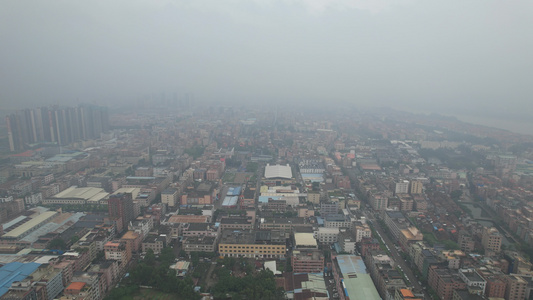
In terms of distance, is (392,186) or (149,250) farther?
(392,186)

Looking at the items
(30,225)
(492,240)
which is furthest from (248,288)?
(30,225)

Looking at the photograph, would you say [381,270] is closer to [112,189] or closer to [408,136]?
[112,189]

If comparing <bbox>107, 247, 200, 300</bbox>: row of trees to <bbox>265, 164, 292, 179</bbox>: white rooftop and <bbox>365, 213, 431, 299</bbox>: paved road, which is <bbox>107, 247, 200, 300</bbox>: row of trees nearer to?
<bbox>365, 213, 431, 299</bbox>: paved road

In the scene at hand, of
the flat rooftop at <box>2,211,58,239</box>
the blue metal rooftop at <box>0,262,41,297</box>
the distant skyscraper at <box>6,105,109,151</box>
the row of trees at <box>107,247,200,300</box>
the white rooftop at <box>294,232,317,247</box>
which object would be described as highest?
the distant skyscraper at <box>6,105,109,151</box>

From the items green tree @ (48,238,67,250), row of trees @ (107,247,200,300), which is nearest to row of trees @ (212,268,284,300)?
row of trees @ (107,247,200,300)

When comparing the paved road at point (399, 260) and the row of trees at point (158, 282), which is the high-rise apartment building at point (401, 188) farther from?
the row of trees at point (158, 282)

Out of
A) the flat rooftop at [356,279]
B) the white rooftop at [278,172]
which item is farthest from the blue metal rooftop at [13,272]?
the white rooftop at [278,172]

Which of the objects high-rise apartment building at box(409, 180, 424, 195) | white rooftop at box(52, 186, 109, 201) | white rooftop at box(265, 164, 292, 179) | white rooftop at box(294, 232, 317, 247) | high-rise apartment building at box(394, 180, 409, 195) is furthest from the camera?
white rooftop at box(265, 164, 292, 179)

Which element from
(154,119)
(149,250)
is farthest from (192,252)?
(154,119)
